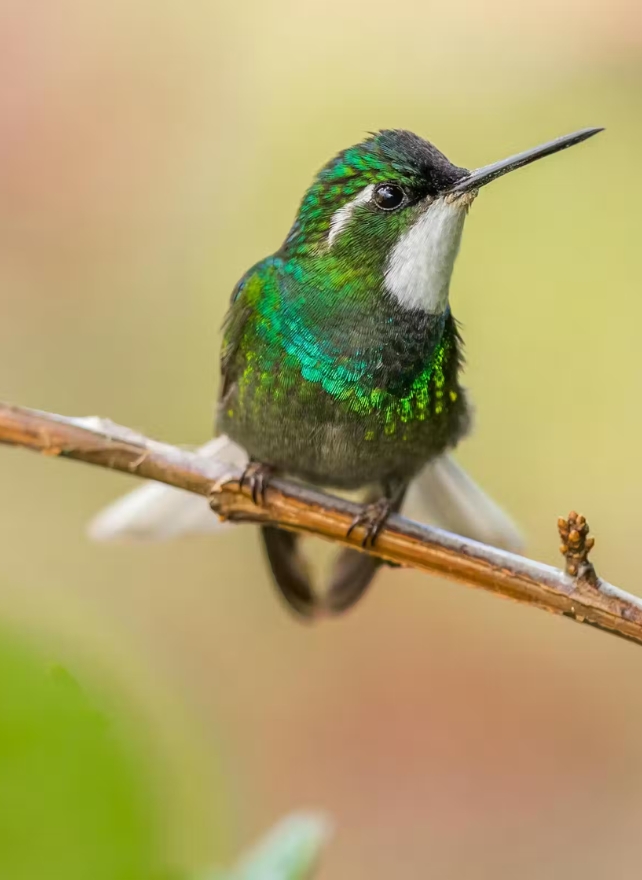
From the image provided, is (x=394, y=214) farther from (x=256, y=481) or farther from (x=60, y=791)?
(x=60, y=791)

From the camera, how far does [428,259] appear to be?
2.52 meters

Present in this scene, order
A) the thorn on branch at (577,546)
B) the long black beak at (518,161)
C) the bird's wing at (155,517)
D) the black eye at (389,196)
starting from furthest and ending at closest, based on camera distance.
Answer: the bird's wing at (155,517), the black eye at (389,196), the thorn on branch at (577,546), the long black beak at (518,161)

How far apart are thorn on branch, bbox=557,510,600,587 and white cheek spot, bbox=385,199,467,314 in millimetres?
725

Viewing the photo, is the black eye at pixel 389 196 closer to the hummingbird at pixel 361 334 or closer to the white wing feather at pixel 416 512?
the hummingbird at pixel 361 334

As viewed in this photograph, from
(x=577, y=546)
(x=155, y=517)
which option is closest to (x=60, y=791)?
(x=577, y=546)

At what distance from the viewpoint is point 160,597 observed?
6.18m

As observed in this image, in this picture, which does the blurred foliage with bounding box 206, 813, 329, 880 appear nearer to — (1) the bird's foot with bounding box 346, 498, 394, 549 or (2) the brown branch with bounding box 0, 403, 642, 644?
(2) the brown branch with bounding box 0, 403, 642, 644

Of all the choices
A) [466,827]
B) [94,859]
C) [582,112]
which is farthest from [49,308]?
[94,859]

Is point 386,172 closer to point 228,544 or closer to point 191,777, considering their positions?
point 191,777

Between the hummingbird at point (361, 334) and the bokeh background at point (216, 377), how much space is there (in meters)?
1.79

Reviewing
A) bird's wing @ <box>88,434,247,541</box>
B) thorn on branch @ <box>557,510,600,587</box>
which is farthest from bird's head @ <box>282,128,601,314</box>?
bird's wing @ <box>88,434,247,541</box>

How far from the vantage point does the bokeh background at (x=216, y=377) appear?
5059 millimetres

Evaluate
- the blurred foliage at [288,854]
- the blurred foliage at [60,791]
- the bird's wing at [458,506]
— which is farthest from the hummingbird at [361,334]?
the blurred foliage at [60,791]

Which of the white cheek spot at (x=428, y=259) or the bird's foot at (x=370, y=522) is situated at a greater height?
the white cheek spot at (x=428, y=259)
